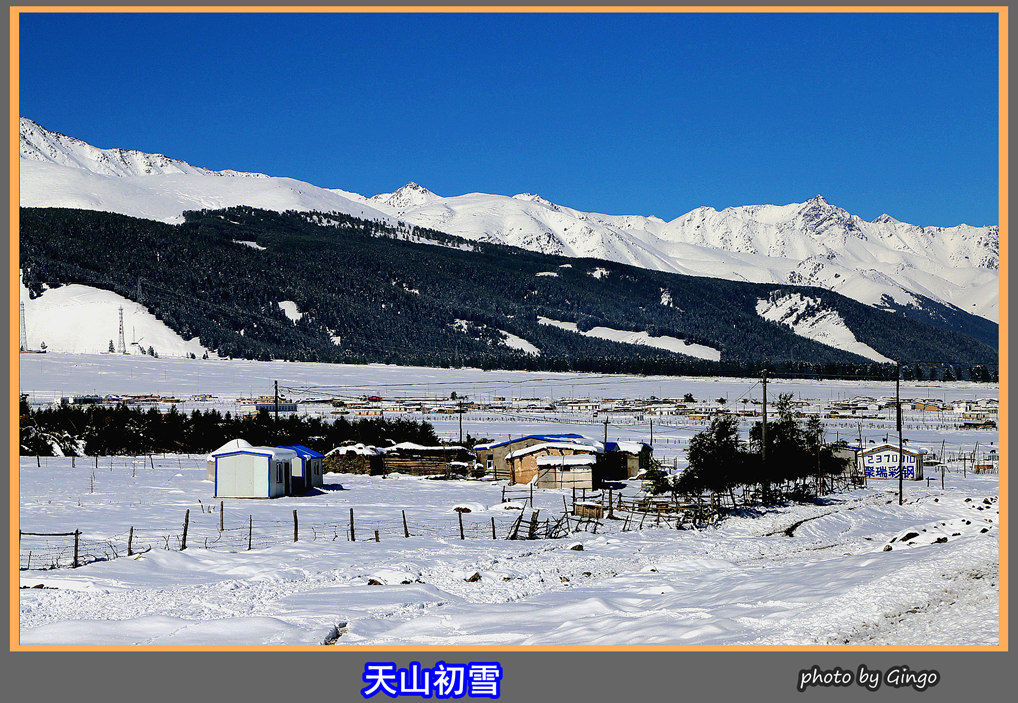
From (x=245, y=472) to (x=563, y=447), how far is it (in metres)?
16.6

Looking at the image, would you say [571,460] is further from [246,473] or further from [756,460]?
[246,473]

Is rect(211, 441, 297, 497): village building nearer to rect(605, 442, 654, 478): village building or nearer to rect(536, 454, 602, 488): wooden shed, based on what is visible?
rect(536, 454, 602, 488): wooden shed

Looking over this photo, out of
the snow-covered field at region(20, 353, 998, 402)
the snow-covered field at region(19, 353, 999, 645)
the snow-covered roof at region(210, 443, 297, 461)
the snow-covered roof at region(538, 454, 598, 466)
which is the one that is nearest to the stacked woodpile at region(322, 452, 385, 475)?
the snow-covered field at region(19, 353, 999, 645)

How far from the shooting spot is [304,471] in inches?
1874

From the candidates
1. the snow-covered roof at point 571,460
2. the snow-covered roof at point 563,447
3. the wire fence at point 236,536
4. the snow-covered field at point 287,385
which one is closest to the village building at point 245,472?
the wire fence at point 236,536

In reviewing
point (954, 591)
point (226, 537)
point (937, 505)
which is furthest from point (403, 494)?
point (954, 591)

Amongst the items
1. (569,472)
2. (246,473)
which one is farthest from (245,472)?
(569,472)

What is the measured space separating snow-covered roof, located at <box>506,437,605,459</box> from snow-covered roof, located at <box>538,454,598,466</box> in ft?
2.40

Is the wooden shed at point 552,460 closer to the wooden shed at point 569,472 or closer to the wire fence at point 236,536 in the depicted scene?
the wooden shed at point 569,472

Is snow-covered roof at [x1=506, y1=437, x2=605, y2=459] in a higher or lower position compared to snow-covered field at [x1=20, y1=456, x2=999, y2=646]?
higher

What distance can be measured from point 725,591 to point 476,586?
556 centimetres

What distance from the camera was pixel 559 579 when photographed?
23672 millimetres

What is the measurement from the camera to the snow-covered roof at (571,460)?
5159 cm

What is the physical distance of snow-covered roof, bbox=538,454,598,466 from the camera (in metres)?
51.6
